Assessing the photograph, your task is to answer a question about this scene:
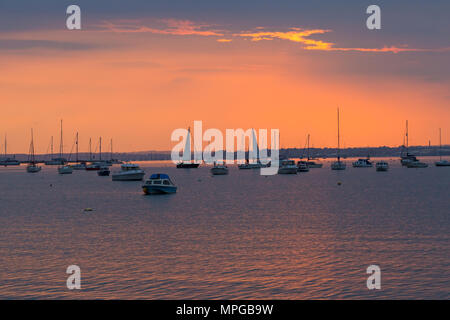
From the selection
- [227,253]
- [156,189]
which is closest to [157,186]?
[156,189]

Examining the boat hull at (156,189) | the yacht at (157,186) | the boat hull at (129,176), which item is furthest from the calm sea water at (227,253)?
the boat hull at (129,176)

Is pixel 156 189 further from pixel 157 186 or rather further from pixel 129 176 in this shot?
pixel 129 176

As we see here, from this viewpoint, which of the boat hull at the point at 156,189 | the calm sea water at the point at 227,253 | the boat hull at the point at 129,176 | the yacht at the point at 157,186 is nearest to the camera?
the calm sea water at the point at 227,253

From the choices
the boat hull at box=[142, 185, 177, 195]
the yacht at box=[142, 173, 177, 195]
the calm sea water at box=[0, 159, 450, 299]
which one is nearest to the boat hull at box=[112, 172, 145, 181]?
the yacht at box=[142, 173, 177, 195]

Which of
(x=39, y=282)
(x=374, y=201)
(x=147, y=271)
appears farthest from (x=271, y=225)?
(x=374, y=201)

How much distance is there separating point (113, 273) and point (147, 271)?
1901 millimetres

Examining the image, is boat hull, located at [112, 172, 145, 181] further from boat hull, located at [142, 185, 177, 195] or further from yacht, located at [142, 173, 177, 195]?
boat hull, located at [142, 185, 177, 195]

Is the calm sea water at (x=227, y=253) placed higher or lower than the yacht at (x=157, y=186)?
lower

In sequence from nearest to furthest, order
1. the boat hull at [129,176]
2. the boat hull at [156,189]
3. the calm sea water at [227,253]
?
the calm sea water at [227,253], the boat hull at [156,189], the boat hull at [129,176]

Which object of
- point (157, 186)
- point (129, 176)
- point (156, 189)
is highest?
point (157, 186)

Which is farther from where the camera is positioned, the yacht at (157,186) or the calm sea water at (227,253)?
the yacht at (157,186)

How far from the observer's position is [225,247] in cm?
3828

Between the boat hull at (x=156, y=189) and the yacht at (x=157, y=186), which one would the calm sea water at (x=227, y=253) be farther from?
the yacht at (x=157, y=186)
